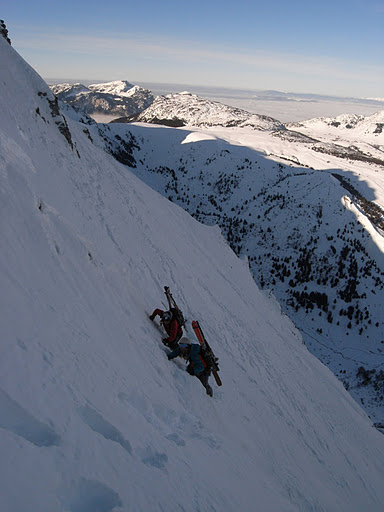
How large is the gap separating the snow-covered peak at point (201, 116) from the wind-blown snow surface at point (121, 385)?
148941mm

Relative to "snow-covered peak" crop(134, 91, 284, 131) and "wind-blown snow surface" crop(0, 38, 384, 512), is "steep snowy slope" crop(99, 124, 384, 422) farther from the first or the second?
"snow-covered peak" crop(134, 91, 284, 131)

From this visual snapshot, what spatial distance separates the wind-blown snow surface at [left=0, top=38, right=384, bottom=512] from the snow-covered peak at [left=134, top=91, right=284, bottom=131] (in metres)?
149

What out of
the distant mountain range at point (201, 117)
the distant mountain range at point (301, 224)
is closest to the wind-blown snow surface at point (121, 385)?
the distant mountain range at point (301, 224)

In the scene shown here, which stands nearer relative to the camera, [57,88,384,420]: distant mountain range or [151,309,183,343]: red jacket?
[151,309,183,343]: red jacket

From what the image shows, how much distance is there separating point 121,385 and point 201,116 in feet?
621

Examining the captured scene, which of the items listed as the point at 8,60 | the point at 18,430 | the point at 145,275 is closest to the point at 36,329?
the point at 18,430

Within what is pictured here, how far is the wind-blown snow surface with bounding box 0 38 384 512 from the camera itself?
12.1 ft

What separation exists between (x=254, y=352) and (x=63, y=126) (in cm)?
1475

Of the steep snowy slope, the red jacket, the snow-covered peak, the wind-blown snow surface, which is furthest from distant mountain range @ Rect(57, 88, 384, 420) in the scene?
the snow-covered peak

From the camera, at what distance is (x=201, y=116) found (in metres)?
178

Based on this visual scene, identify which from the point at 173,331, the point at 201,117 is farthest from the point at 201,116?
the point at 173,331

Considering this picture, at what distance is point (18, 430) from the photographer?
342 centimetres

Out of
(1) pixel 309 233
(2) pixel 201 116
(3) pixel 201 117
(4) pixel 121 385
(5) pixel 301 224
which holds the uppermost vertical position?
(2) pixel 201 116

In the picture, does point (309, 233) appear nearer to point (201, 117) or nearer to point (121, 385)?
Result: point (121, 385)
